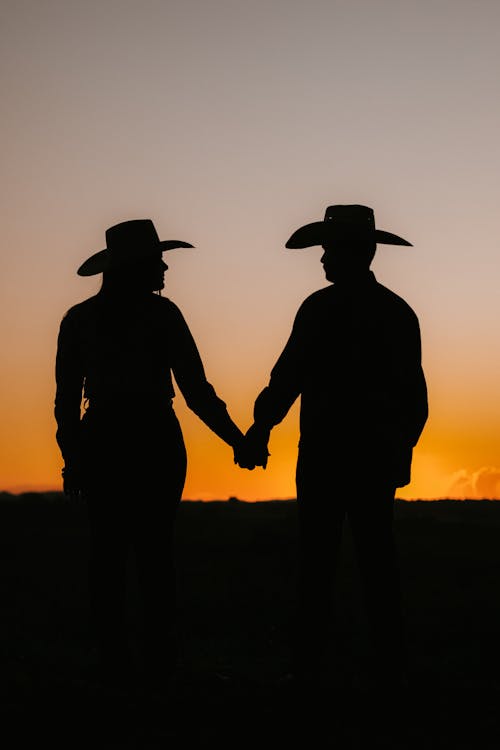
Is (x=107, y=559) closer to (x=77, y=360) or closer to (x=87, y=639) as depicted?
(x=77, y=360)

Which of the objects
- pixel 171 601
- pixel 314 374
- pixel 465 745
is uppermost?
pixel 314 374

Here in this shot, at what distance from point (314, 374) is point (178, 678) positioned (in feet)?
7.29

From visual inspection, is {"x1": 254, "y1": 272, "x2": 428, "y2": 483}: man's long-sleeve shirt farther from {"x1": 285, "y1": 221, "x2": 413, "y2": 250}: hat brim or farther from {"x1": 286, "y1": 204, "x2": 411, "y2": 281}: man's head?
{"x1": 285, "y1": 221, "x2": 413, "y2": 250}: hat brim

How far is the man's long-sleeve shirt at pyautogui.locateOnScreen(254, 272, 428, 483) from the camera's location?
7.29m

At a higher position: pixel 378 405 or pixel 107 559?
pixel 378 405

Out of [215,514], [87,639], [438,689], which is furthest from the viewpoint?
[215,514]

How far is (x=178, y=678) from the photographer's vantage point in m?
7.13

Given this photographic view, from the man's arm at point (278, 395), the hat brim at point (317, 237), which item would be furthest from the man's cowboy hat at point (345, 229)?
the man's arm at point (278, 395)

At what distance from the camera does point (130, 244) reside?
287 inches

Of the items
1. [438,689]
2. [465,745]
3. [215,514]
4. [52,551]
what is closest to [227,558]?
[52,551]

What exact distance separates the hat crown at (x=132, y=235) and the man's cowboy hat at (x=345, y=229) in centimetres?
110

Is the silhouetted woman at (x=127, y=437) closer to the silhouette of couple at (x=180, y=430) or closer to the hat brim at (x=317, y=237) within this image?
the silhouette of couple at (x=180, y=430)

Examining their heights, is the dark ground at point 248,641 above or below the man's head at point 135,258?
below

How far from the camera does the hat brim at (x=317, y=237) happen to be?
756cm
